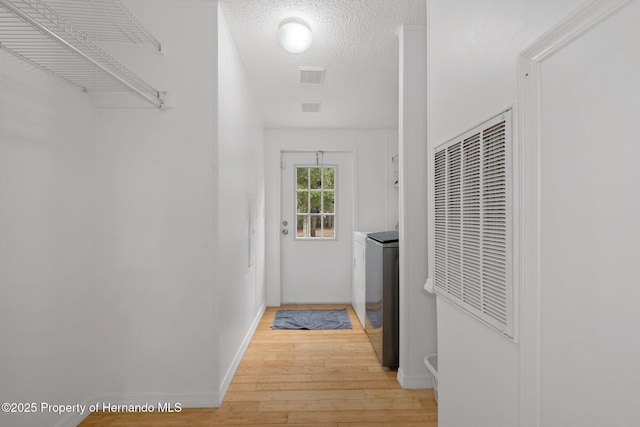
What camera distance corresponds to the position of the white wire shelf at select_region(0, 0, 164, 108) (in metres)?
1.36

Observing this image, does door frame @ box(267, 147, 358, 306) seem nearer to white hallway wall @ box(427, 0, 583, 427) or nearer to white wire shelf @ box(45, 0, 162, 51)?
white wire shelf @ box(45, 0, 162, 51)

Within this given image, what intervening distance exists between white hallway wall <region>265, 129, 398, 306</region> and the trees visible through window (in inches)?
10.7

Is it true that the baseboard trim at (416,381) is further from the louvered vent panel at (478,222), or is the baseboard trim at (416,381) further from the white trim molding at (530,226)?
the white trim molding at (530,226)

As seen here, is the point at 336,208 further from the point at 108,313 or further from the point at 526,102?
the point at 526,102

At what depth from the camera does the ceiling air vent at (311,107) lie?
11.9 feet

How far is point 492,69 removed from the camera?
1.08 m

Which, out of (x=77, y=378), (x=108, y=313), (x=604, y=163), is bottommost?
(x=77, y=378)

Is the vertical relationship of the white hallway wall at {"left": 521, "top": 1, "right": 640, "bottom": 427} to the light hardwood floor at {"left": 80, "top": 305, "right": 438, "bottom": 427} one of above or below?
above

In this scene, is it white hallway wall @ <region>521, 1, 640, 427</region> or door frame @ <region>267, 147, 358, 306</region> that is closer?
white hallway wall @ <region>521, 1, 640, 427</region>

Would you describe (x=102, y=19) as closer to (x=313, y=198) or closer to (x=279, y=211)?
(x=279, y=211)

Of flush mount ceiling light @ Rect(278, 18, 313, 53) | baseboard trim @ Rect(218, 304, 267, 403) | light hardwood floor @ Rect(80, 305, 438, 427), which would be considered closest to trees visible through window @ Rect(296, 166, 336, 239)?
baseboard trim @ Rect(218, 304, 267, 403)

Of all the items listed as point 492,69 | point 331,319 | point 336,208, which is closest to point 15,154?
point 492,69

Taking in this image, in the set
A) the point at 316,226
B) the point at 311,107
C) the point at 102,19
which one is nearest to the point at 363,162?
the point at 316,226

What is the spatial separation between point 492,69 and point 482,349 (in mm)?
890
